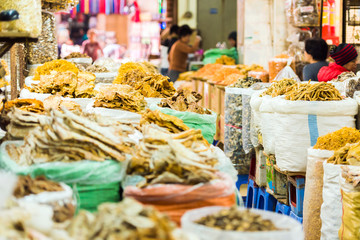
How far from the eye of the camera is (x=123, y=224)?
5.04 feet

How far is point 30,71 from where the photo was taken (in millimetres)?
5180

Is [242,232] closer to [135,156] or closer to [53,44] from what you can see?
[135,156]

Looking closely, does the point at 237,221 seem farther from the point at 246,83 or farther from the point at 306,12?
the point at 306,12

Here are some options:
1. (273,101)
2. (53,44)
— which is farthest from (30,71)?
(273,101)

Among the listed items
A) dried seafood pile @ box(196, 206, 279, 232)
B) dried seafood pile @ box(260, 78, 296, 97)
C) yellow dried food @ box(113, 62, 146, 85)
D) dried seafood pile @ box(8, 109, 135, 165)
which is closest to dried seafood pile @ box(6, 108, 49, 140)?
dried seafood pile @ box(8, 109, 135, 165)

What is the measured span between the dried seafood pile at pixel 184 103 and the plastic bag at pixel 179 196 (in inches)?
57.7

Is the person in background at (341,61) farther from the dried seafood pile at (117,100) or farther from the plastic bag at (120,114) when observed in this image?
the plastic bag at (120,114)

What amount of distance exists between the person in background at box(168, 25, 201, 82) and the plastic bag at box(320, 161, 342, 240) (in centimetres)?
722

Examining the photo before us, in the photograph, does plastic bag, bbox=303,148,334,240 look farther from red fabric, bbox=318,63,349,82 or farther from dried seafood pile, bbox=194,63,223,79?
dried seafood pile, bbox=194,63,223,79

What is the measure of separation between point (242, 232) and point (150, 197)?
0.49 m

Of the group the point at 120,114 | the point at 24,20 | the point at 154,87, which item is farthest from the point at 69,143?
the point at 154,87

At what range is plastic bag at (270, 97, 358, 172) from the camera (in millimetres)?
3898

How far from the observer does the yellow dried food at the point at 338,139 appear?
360cm

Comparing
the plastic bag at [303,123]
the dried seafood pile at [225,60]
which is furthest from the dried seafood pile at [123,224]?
the dried seafood pile at [225,60]
